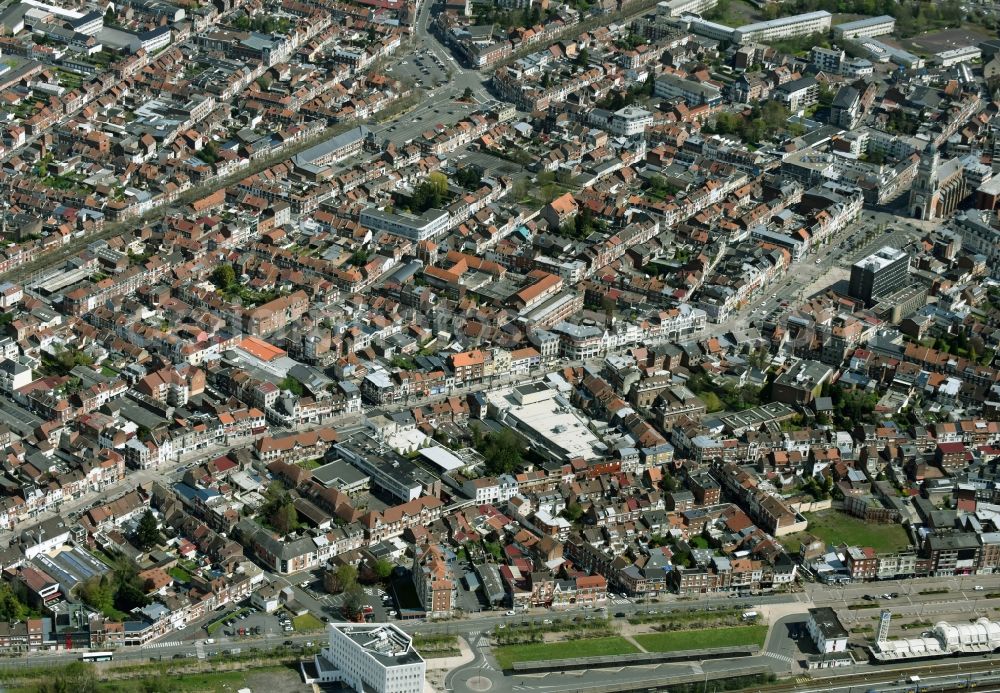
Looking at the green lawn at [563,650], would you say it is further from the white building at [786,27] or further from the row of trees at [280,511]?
the white building at [786,27]

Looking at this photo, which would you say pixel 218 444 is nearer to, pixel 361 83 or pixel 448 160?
pixel 448 160

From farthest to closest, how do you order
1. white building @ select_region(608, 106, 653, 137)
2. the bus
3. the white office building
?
white building @ select_region(608, 106, 653, 137) < the white office building < the bus

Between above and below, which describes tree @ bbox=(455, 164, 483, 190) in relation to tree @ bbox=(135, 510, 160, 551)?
below

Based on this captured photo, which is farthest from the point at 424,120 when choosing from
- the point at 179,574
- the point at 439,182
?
the point at 179,574

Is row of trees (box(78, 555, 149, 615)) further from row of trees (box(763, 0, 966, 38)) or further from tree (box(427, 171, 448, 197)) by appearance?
row of trees (box(763, 0, 966, 38))

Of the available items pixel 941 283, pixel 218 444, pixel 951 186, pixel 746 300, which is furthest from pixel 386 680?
pixel 951 186

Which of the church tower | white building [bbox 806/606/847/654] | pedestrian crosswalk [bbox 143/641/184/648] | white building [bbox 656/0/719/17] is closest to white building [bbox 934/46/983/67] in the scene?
white building [bbox 656/0/719/17]

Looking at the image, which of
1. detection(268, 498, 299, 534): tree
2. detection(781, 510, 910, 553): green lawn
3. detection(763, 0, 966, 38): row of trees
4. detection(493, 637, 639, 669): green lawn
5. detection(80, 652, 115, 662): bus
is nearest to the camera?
detection(80, 652, 115, 662): bus

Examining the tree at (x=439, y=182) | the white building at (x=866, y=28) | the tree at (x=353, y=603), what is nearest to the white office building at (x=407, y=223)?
the tree at (x=439, y=182)
